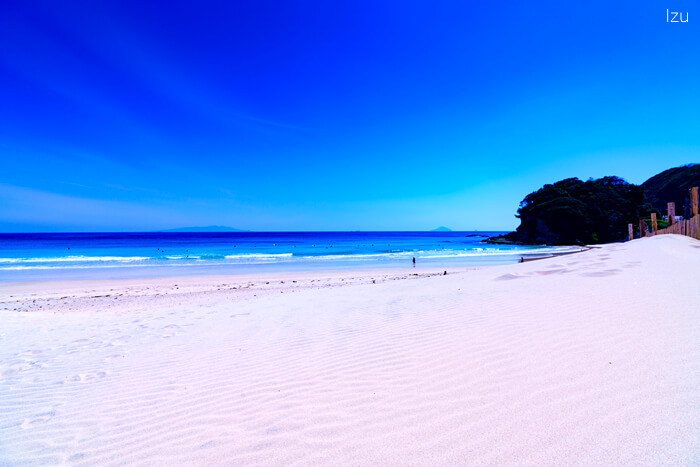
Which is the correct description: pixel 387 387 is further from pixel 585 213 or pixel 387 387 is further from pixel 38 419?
pixel 585 213

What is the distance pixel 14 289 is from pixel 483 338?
2179 cm

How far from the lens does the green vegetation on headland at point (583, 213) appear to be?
51719 mm

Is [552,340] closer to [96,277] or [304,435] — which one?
[304,435]

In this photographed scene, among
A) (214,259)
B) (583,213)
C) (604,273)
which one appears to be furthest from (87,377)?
(583,213)

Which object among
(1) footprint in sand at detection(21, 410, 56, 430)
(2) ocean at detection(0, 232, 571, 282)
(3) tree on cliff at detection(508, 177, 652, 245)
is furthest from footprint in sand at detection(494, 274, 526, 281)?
(3) tree on cliff at detection(508, 177, 652, 245)

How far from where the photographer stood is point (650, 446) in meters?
1.96

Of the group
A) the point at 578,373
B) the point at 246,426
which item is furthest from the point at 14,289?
the point at 578,373

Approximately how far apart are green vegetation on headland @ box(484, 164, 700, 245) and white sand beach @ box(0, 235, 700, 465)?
176 feet

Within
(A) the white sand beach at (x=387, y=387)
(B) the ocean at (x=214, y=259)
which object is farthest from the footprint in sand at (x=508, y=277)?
(B) the ocean at (x=214, y=259)

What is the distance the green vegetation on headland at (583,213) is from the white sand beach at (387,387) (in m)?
53.7

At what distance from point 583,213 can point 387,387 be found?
6198cm

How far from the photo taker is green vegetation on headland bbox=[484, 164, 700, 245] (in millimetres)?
51719

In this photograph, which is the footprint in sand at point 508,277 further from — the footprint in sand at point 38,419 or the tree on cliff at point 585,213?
the tree on cliff at point 585,213

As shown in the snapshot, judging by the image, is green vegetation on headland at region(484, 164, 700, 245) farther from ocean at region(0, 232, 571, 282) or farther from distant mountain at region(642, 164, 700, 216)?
ocean at region(0, 232, 571, 282)
